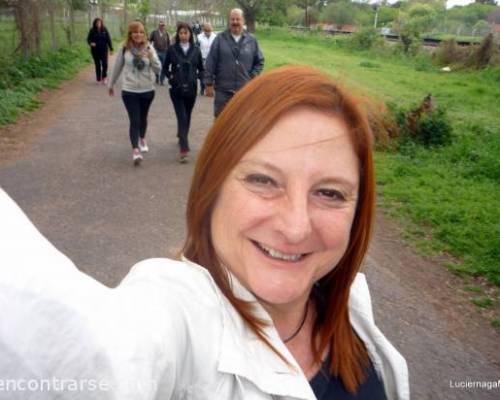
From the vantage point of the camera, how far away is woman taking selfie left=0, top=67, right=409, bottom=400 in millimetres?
709

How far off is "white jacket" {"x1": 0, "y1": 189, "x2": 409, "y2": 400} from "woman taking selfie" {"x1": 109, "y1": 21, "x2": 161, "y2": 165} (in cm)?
590

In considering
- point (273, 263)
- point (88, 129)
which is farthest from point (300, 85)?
point (88, 129)

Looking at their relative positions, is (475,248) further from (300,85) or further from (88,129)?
(88,129)

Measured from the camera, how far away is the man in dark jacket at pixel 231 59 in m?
6.94

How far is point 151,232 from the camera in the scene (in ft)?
15.8

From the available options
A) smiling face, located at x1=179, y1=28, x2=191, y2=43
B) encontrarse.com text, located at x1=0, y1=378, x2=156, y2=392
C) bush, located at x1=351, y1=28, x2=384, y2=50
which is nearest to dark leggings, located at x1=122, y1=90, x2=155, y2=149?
smiling face, located at x1=179, y1=28, x2=191, y2=43

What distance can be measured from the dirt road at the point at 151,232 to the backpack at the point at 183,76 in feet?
3.40

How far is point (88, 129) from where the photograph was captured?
9.05m

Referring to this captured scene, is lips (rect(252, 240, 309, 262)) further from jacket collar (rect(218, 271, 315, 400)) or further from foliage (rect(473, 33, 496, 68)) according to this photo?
foliage (rect(473, 33, 496, 68))

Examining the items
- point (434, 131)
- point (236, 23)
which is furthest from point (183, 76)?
point (434, 131)

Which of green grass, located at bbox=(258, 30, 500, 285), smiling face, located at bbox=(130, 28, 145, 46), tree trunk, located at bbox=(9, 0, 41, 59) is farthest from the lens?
tree trunk, located at bbox=(9, 0, 41, 59)

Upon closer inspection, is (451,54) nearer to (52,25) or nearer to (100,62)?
(100,62)

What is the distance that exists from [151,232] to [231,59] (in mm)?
3205

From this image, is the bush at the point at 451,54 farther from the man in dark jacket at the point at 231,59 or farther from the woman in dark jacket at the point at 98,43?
the man in dark jacket at the point at 231,59
